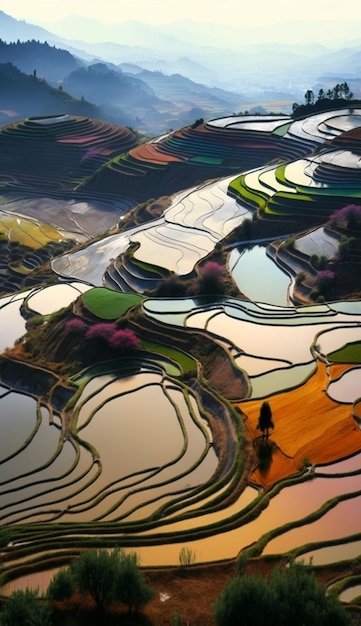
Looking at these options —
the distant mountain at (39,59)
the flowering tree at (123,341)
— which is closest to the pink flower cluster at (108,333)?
the flowering tree at (123,341)

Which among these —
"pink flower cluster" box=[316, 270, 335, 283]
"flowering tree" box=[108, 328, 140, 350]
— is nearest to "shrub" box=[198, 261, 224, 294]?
"pink flower cluster" box=[316, 270, 335, 283]

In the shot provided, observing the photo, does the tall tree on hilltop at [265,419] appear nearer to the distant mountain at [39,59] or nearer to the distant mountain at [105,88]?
the distant mountain at [105,88]

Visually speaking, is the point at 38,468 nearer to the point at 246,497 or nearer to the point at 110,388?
the point at 110,388

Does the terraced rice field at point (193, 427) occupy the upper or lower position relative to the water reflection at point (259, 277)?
lower

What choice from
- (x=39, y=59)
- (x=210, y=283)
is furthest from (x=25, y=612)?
(x=39, y=59)

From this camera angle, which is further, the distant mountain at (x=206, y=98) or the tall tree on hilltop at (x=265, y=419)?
the distant mountain at (x=206, y=98)

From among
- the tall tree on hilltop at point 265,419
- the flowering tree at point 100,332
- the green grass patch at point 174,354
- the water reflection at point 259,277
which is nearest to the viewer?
the tall tree on hilltop at point 265,419
